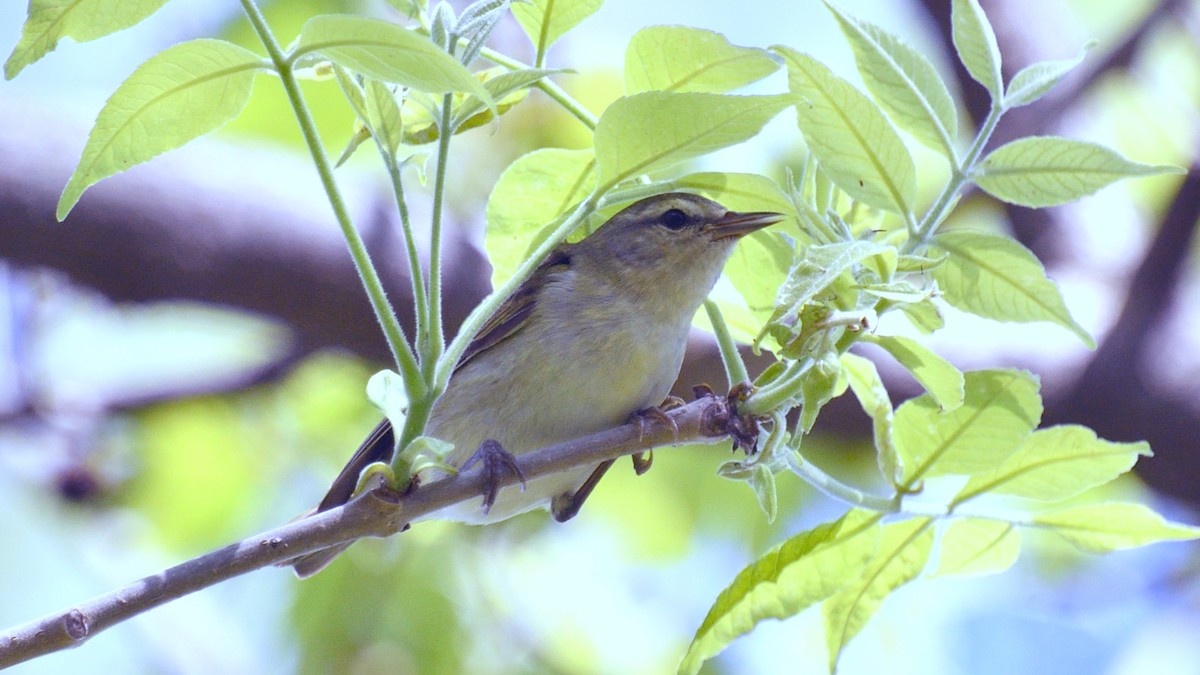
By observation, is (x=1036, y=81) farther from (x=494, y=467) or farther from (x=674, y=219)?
(x=674, y=219)

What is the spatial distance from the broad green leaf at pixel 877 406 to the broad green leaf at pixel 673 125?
0.37 metres

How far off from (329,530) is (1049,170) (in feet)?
3.47

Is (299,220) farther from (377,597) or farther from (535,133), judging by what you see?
(377,597)

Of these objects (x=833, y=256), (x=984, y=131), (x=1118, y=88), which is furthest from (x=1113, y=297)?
(x=833, y=256)

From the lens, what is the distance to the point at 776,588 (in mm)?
1653

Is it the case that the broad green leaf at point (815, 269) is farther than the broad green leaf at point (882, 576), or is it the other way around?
the broad green leaf at point (882, 576)

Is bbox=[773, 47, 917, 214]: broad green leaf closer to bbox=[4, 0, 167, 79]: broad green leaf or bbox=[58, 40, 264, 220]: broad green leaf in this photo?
bbox=[58, 40, 264, 220]: broad green leaf

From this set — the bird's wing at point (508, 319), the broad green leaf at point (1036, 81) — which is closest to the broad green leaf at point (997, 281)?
the broad green leaf at point (1036, 81)

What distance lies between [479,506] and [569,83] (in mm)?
2061

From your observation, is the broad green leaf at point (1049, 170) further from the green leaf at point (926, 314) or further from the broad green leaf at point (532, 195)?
the broad green leaf at point (532, 195)

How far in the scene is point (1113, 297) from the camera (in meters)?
4.65

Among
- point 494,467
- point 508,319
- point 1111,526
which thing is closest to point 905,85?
point 1111,526

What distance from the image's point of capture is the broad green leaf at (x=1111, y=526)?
66.0 inches

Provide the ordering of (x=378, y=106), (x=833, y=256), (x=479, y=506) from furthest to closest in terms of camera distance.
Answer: (x=479, y=506) < (x=378, y=106) < (x=833, y=256)
